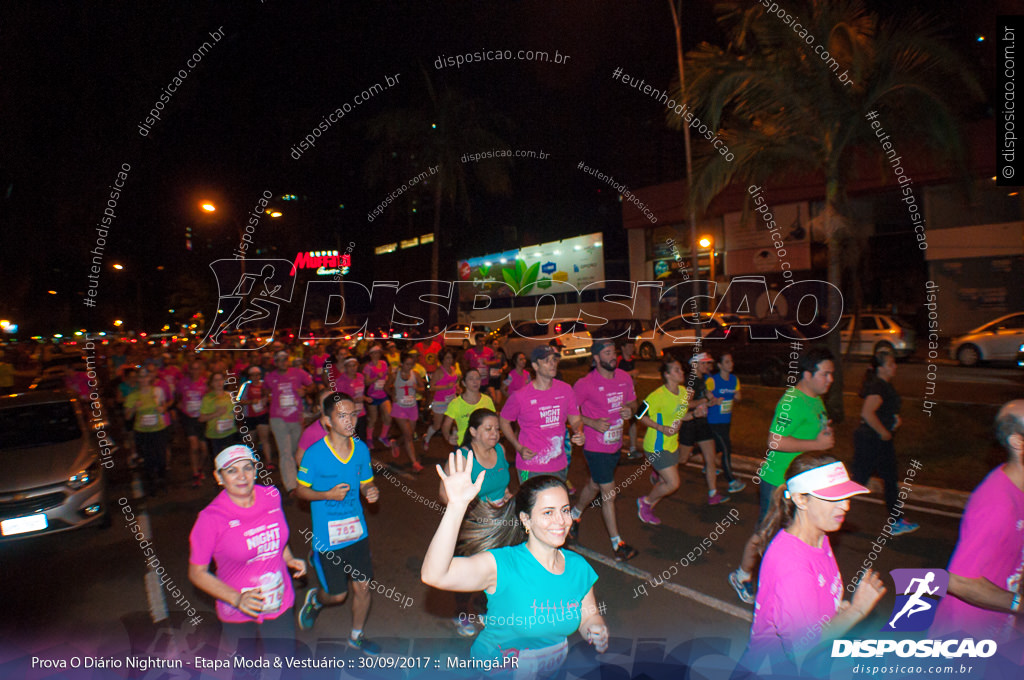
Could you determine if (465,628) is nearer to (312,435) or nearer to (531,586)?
(312,435)

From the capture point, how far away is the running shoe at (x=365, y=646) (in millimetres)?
4082

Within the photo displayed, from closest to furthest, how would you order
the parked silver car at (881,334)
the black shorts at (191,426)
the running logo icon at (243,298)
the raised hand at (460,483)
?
the raised hand at (460,483) → the black shorts at (191,426) → the parked silver car at (881,334) → the running logo icon at (243,298)

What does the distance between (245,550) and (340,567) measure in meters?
0.94

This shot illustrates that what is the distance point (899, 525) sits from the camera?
5.97m

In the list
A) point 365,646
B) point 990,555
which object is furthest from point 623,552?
point 990,555

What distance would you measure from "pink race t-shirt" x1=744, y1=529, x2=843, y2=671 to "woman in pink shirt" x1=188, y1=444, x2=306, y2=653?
2.39 metres

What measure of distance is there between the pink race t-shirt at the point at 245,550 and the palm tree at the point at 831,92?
9.75m

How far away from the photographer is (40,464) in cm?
654

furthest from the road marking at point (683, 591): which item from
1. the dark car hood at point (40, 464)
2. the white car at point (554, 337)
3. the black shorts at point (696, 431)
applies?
the white car at point (554, 337)

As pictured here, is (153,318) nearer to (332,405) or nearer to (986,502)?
(332,405)

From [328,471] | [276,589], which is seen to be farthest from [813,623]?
[328,471]

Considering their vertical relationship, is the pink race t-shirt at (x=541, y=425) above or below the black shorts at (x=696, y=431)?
above

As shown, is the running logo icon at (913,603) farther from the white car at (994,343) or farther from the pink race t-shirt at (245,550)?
the white car at (994,343)

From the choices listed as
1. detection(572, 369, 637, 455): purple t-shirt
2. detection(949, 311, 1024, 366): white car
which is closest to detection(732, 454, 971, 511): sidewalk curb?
detection(572, 369, 637, 455): purple t-shirt
